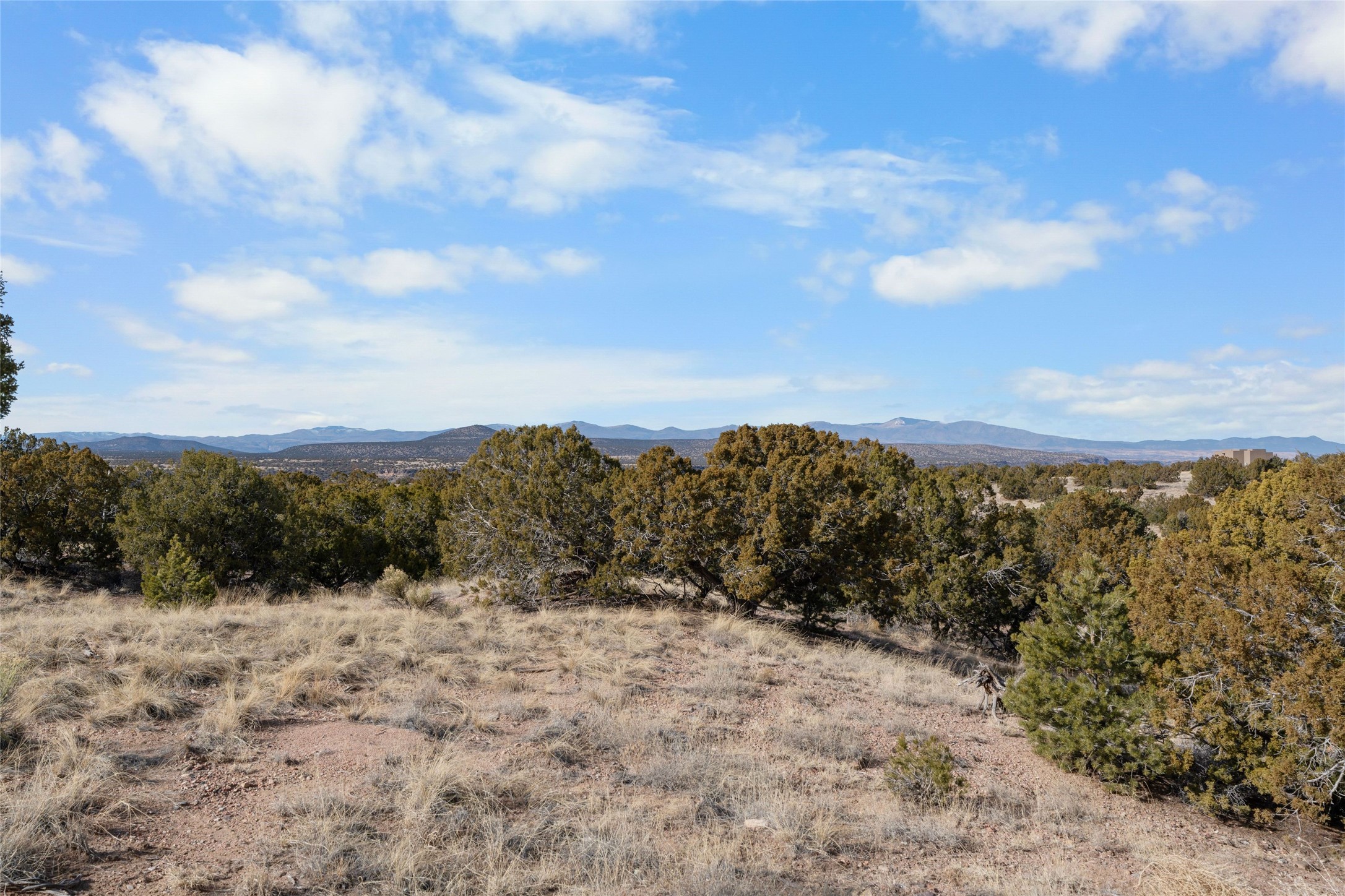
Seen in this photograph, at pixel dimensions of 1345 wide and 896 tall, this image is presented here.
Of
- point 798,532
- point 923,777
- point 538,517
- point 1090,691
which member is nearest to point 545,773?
point 923,777

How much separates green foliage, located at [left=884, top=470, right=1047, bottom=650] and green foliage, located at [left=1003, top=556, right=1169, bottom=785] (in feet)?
33.7

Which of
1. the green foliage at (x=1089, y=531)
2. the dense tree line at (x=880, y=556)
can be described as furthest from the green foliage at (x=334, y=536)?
the green foliage at (x=1089, y=531)

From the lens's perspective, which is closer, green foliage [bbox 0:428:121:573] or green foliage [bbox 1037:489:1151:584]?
green foliage [bbox 0:428:121:573]

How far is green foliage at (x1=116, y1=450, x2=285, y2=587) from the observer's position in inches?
734

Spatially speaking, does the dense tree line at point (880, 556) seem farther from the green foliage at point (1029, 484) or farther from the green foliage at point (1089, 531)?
the green foliage at point (1029, 484)

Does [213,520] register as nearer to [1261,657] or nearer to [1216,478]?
[1261,657]

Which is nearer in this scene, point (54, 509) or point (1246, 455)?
point (54, 509)

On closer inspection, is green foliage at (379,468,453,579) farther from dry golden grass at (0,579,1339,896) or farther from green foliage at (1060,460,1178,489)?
green foliage at (1060,460,1178,489)

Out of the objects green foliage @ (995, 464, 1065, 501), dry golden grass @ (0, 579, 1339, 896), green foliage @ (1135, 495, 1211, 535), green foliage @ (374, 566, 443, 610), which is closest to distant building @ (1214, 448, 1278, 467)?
green foliage @ (995, 464, 1065, 501)

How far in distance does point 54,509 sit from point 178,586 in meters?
10.7

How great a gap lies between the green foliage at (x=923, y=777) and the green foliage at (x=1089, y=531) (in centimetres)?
1613

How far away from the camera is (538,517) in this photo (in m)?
17.5

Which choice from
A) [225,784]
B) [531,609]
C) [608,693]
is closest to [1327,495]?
[608,693]

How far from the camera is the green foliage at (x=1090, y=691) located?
9148 mm
